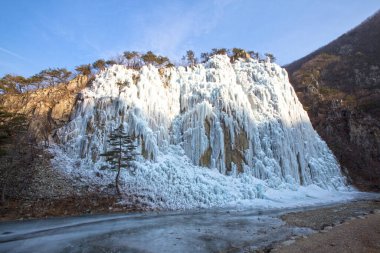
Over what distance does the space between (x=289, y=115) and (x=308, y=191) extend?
1136 centimetres

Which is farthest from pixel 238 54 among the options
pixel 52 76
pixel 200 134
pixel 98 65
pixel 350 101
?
pixel 350 101

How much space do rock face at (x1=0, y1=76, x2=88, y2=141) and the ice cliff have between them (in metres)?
1.73

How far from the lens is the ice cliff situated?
89.2ft

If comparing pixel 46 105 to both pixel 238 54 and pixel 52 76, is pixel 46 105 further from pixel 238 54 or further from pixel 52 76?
pixel 238 54

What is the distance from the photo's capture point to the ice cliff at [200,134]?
27203mm

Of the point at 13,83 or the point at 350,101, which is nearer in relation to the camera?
the point at 13,83

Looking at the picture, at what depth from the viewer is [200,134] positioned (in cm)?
3238

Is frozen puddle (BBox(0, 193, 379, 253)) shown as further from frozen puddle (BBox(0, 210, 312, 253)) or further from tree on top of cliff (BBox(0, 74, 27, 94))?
tree on top of cliff (BBox(0, 74, 27, 94))

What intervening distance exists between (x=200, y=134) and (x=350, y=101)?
166ft

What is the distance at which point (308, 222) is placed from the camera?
54.0ft

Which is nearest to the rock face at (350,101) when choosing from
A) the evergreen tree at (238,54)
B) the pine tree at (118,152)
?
the evergreen tree at (238,54)

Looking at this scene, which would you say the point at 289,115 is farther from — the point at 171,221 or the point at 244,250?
the point at 244,250

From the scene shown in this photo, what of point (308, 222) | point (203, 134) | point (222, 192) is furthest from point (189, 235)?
point (203, 134)

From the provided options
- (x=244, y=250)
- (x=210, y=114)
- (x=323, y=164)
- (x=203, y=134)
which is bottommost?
(x=244, y=250)
